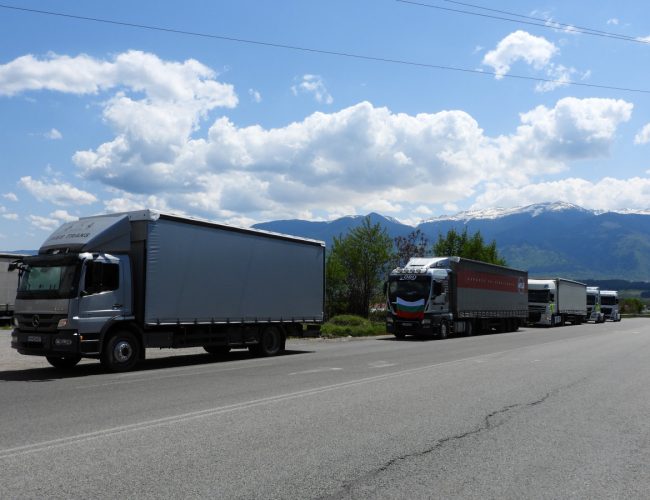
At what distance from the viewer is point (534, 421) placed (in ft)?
27.2

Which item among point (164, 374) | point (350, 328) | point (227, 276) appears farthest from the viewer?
point (350, 328)

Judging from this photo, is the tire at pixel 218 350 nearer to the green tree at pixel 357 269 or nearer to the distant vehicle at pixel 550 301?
the green tree at pixel 357 269

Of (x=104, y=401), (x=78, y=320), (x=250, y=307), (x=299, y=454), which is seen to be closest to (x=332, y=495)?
(x=299, y=454)

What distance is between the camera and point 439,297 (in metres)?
30.9

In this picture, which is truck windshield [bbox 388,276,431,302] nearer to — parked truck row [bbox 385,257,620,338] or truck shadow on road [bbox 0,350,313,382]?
parked truck row [bbox 385,257,620,338]

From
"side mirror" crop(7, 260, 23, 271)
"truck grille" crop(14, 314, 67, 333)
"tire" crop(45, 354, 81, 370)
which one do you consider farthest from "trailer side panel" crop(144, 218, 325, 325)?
"side mirror" crop(7, 260, 23, 271)

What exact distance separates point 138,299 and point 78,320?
5.50 ft

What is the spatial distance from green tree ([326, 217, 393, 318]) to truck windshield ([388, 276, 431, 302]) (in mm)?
20191

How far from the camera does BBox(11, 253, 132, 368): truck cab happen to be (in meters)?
14.2

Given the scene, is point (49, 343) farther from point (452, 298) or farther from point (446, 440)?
point (452, 298)

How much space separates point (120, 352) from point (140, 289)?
4.94ft

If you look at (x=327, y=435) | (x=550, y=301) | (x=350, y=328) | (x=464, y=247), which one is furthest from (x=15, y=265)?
(x=464, y=247)

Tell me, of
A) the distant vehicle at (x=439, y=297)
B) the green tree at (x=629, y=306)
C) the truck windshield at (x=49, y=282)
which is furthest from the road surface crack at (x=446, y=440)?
the green tree at (x=629, y=306)

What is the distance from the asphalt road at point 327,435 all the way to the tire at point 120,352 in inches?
22.7
